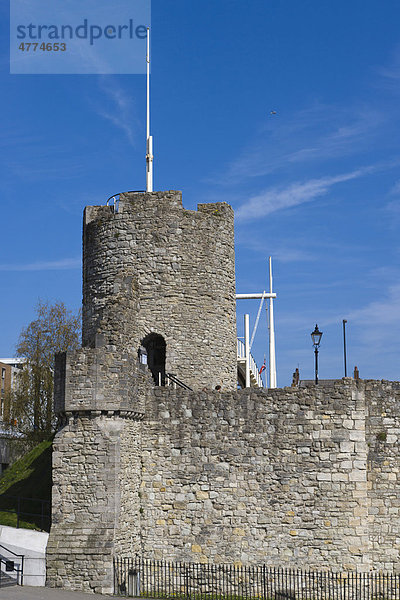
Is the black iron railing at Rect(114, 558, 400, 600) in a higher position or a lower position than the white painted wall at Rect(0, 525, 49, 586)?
lower

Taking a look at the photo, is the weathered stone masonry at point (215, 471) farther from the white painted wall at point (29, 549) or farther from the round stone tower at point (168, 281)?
the round stone tower at point (168, 281)

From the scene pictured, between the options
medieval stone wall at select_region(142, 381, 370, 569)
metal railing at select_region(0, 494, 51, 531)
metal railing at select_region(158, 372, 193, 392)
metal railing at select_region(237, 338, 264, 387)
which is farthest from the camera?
metal railing at select_region(237, 338, 264, 387)

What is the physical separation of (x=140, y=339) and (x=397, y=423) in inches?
333

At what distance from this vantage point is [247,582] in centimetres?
2267

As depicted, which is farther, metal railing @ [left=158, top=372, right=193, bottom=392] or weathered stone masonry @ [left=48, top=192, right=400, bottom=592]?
metal railing @ [left=158, top=372, right=193, bottom=392]

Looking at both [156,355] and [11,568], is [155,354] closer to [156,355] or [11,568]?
[156,355]

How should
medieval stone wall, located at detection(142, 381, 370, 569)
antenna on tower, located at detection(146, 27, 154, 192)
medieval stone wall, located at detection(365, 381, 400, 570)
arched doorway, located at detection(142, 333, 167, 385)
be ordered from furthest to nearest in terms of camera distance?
antenna on tower, located at detection(146, 27, 154, 192), arched doorway, located at detection(142, 333, 167, 385), medieval stone wall, located at detection(365, 381, 400, 570), medieval stone wall, located at detection(142, 381, 370, 569)

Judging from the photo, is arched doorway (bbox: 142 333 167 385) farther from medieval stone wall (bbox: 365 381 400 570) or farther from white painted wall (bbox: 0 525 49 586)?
medieval stone wall (bbox: 365 381 400 570)

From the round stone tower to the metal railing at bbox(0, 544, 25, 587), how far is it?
7198 mm

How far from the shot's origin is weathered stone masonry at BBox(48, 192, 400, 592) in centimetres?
2222

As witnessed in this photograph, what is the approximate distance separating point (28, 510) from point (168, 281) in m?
8.62

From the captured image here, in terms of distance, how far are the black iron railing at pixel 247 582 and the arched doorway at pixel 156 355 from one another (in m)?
6.62

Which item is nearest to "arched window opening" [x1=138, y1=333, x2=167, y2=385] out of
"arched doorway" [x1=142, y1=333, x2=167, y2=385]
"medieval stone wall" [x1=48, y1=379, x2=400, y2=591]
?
"arched doorway" [x1=142, y1=333, x2=167, y2=385]

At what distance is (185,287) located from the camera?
26891 mm
